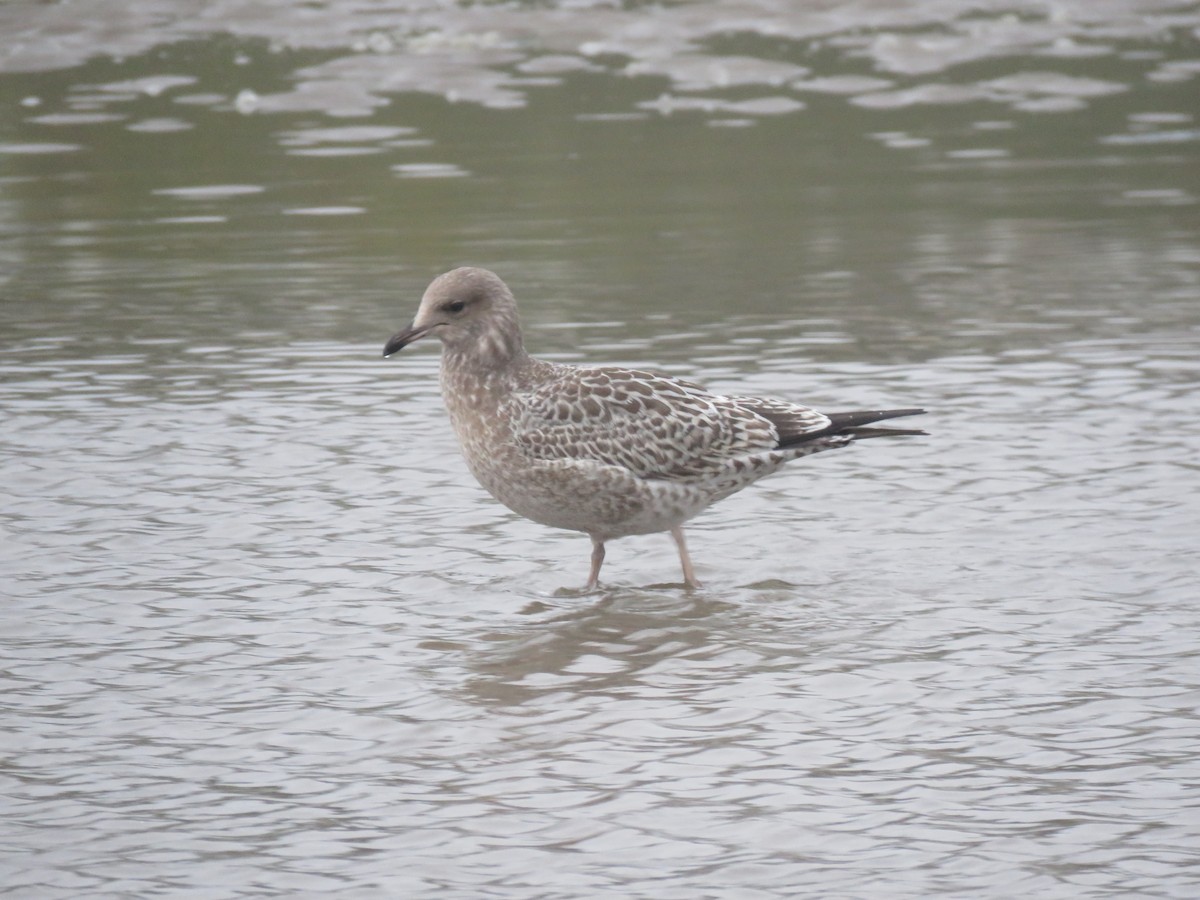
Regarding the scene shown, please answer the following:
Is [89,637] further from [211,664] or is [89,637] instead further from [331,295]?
[331,295]

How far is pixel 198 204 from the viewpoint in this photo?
18.7 m

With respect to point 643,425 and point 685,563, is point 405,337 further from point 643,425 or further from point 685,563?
point 685,563

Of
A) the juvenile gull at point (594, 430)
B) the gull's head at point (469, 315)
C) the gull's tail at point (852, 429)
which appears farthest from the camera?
the gull's head at point (469, 315)

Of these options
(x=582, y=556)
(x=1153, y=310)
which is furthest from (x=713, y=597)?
(x=1153, y=310)

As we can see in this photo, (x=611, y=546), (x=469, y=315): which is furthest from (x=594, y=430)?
(x=611, y=546)

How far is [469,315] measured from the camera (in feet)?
Result: 28.9

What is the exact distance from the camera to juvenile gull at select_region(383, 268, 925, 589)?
332 inches

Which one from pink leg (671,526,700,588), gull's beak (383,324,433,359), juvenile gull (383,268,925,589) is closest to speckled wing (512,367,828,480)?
juvenile gull (383,268,925,589)

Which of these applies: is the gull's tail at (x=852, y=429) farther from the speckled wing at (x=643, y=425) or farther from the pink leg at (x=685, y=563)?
the pink leg at (x=685, y=563)

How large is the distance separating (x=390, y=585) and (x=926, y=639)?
7.79ft

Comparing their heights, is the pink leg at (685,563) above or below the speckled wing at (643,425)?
below

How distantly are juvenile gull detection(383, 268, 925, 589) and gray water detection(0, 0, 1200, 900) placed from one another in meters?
0.39

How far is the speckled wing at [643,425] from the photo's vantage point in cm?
847

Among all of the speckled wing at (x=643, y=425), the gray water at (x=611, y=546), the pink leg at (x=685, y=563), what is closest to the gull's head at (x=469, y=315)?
the speckled wing at (x=643, y=425)
